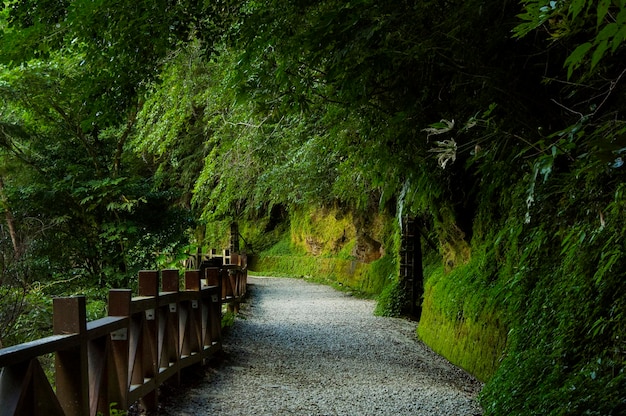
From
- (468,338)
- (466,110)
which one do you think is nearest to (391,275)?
(468,338)

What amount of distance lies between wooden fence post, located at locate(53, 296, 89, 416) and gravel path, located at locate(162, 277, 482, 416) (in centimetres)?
165

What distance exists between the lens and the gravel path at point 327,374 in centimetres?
531

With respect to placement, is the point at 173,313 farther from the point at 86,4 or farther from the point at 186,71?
the point at 186,71

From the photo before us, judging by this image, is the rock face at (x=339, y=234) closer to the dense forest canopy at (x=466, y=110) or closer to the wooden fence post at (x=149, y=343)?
the dense forest canopy at (x=466, y=110)

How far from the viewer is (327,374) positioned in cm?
690

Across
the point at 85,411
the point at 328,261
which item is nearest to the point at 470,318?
the point at 85,411

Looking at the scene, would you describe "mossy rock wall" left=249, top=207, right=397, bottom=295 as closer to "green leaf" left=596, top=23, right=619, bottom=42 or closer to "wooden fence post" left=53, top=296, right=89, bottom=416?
"wooden fence post" left=53, top=296, right=89, bottom=416

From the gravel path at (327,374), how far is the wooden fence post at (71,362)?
64.9 inches

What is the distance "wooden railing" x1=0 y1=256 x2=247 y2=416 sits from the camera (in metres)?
2.79

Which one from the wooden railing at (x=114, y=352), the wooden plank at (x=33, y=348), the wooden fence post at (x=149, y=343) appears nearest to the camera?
the wooden plank at (x=33, y=348)

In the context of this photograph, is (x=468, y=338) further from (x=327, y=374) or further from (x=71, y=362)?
(x=71, y=362)

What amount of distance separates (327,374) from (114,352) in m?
3.25

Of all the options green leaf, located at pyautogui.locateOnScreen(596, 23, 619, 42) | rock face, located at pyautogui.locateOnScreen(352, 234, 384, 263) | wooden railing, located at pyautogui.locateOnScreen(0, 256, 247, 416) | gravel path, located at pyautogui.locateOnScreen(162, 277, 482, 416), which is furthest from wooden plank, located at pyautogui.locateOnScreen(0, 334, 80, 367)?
rock face, located at pyautogui.locateOnScreen(352, 234, 384, 263)

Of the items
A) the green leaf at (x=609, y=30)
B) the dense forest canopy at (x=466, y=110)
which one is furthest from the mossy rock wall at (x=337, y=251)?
the green leaf at (x=609, y=30)
